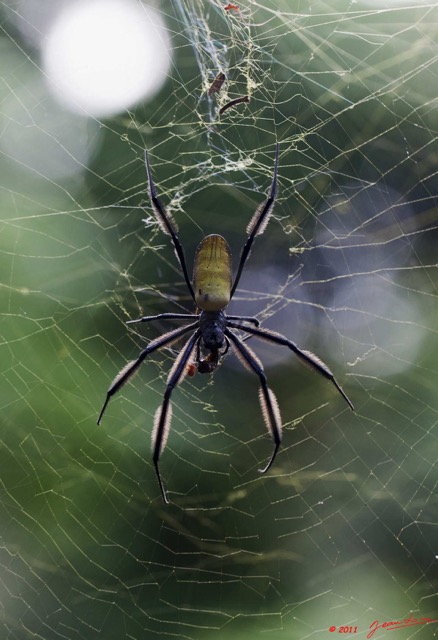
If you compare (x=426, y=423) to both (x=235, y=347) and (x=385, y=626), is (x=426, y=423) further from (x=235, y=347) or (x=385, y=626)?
(x=235, y=347)

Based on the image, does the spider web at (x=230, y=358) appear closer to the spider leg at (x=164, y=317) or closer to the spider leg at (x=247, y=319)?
the spider leg at (x=164, y=317)

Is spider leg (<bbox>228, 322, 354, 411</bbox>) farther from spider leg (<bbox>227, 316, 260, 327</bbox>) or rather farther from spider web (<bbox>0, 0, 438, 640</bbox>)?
spider web (<bbox>0, 0, 438, 640</bbox>)

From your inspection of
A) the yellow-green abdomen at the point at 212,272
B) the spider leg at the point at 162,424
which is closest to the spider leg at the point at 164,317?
the yellow-green abdomen at the point at 212,272

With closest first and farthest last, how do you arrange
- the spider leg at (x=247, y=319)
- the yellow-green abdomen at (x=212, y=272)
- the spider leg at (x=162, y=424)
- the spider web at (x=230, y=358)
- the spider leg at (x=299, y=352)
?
1. the spider leg at (x=162, y=424)
2. the yellow-green abdomen at (x=212, y=272)
3. the spider leg at (x=299, y=352)
4. the spider leg at (x=247, y=319)
5. the spider web at (x=230, y=358)

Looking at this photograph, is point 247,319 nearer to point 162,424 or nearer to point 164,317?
point 164,317

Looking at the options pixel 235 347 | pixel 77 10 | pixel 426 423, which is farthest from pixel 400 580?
pixel 77 10

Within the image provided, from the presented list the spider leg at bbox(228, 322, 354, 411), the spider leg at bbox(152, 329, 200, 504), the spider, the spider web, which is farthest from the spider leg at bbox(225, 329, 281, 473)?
the spider web

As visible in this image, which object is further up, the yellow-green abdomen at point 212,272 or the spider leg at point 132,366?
the yellow-green abdomen at point 212,272
